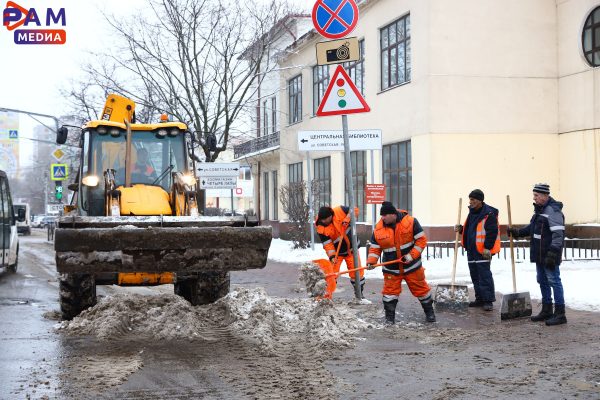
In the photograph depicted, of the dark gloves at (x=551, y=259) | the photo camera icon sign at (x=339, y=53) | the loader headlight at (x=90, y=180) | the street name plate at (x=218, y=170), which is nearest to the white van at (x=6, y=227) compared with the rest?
the street name plate at (x=218, y=170)

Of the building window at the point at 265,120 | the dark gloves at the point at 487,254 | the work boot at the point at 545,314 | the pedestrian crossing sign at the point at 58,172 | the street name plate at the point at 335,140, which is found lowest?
the work boot at the point at 545,314

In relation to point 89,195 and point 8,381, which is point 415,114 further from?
point 8,381

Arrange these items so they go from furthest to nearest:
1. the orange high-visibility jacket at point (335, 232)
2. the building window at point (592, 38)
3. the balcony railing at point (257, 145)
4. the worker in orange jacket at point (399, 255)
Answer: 1. the balcony railing at point (257, 145)
2. the building window at point (592, 38)
3. the orange high-visibility jacket at point (335, 232)
4. the worker in orange jacket at point (399, 255)

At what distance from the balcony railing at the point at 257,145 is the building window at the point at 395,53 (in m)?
11.3

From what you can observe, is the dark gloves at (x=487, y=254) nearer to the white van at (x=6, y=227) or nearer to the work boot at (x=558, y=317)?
the work boot at (x=558, y=317)

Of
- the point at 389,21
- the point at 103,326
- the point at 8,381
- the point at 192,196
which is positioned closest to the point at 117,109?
the point at 192,196

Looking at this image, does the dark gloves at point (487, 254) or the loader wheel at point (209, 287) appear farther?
the dark gloves at point (487, 254)

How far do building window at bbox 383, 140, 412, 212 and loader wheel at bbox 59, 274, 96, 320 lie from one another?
48.1 ft

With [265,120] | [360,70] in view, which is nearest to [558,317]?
[360,70]

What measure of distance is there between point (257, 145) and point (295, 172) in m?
5.39

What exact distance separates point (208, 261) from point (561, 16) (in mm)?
17493

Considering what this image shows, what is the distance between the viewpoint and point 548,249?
9148 mm

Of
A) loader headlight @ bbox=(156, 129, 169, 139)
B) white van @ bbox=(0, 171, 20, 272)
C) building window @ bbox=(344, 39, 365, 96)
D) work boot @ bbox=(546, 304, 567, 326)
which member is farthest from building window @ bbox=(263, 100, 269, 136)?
work boot @ bbox=(546, 304, 567, 326)

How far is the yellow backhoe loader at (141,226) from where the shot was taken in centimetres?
798
